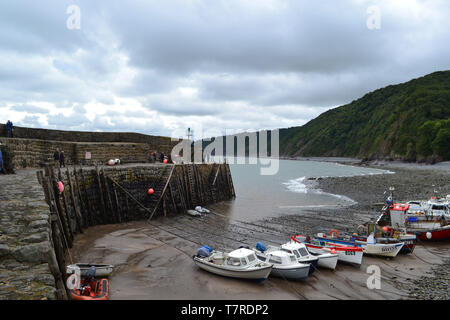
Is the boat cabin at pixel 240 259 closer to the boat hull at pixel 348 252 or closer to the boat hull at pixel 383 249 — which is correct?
the boat hull at pixel 348 252

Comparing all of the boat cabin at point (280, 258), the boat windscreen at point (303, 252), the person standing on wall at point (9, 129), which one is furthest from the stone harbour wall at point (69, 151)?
the boat windscreen at point (303, 252)

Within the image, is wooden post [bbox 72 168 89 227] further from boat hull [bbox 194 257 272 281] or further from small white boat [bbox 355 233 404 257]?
small white boat [bbox 355 233 404 257]

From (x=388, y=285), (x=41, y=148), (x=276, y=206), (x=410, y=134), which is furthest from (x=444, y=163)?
(x=41, y=148)

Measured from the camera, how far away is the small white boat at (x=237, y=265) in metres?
11.9

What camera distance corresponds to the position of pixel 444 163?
7531 cm

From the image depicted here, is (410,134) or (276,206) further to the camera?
(410,134)

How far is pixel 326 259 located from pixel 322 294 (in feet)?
8.66

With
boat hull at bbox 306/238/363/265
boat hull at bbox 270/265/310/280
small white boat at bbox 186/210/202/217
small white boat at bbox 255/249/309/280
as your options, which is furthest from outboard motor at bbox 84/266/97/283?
small white boat at bbox 186/210/202/217

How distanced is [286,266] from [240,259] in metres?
2.05

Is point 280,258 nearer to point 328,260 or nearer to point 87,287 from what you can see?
point 328,260

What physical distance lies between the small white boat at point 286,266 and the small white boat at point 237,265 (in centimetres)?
70

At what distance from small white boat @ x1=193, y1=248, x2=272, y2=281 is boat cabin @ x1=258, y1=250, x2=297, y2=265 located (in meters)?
0.69

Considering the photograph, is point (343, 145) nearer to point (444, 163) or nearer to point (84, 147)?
point (444, 163)

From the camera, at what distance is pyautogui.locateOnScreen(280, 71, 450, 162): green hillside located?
84.1 meters
